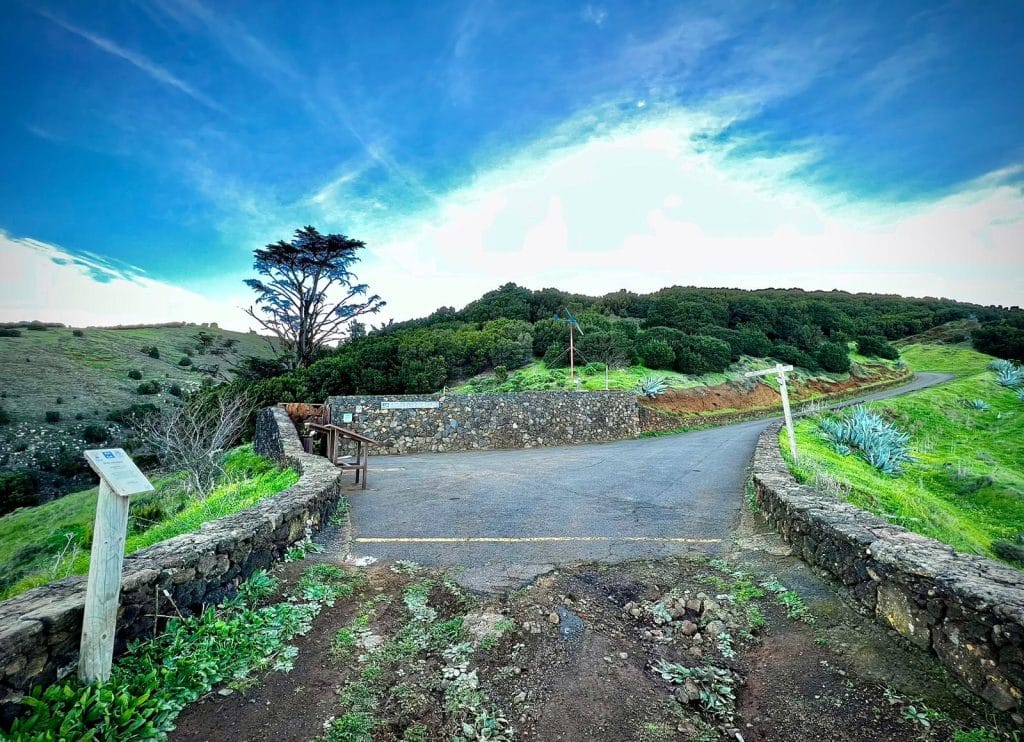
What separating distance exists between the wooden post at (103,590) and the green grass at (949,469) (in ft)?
27.5

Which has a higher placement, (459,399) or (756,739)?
(459,399)

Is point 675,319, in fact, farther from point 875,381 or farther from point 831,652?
A: point 831,652

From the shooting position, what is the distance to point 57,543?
1022cm

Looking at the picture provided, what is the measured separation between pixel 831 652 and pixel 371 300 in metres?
29.9

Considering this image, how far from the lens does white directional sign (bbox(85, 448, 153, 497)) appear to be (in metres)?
2.69

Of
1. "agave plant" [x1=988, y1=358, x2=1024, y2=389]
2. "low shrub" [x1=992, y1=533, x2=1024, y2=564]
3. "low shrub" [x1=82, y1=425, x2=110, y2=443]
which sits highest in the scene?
"agave plant" [x1=988, y1=358, x2=1024, y2=389]

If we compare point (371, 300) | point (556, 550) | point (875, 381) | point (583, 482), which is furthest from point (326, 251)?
point (875, 381)

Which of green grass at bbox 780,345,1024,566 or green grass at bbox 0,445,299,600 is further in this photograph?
green grass at bbox 780,345,1024,566

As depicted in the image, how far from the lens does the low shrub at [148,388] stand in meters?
30.6

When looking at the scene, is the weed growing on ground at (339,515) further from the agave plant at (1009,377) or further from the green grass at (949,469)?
the agave plant at (1009,377)

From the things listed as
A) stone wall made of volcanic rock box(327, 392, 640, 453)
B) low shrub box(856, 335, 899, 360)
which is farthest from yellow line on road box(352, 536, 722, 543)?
low shrub box(856, 335, 899, 360)

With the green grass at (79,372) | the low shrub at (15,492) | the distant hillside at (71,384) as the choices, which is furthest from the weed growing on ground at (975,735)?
the green grass at (79,372)

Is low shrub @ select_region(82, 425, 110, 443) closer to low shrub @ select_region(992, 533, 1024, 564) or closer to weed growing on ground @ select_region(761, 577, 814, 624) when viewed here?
weed growing on ground @ select_region(761, 577, 814, 624)

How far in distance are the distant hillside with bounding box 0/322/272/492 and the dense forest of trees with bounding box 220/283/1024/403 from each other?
7907 mm
